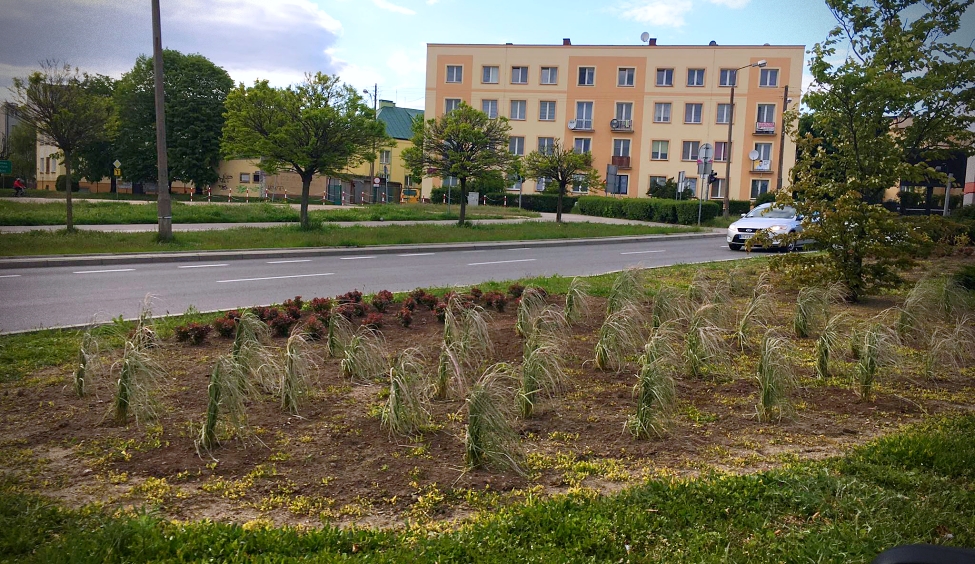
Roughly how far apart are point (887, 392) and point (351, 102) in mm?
18782

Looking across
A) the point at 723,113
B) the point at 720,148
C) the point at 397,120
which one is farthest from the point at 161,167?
the point at 397,120

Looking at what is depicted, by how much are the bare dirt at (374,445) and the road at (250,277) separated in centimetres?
315

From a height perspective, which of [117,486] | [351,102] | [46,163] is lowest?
[117,486]

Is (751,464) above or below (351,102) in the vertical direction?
below

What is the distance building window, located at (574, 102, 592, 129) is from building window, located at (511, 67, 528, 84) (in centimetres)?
473

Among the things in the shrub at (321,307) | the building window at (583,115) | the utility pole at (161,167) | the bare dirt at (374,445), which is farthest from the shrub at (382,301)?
the building window at (583,115)

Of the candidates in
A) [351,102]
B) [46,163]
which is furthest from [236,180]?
[46,163]

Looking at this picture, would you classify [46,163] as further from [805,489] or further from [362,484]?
[805,489]

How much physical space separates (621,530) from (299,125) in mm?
19911

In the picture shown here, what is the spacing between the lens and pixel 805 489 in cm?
403

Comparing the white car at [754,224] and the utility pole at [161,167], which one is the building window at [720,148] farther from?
the utility pole at [161,167]

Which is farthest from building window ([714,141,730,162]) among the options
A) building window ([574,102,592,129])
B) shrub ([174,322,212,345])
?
shrub ([174,322,212,345])

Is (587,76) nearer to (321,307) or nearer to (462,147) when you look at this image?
(462,147)

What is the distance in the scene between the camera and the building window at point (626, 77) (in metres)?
58.7
